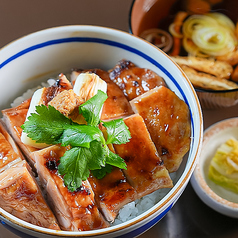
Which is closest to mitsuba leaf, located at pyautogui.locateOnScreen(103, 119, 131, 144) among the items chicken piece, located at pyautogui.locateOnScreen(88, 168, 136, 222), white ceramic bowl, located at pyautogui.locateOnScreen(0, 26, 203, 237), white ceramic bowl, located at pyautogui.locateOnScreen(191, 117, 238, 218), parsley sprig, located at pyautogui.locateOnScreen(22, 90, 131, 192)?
parsley sprig, located at pyautogui.locateOnScreen(22, 90, 131, 192)

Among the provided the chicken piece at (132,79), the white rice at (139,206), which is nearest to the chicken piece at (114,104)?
the chicken piece at (132,79)

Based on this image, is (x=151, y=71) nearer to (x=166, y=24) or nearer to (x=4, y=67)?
(x=4, y=67)

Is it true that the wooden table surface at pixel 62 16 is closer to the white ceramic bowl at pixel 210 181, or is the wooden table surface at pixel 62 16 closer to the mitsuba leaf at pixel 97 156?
the white ceramic bowl at pixel 210 181

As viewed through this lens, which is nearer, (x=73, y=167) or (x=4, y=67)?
(x=73, y=167)

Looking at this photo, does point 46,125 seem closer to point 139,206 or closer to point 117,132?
point 117,132

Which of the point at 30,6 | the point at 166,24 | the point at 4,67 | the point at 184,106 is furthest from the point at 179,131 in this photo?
the point at 30,6
